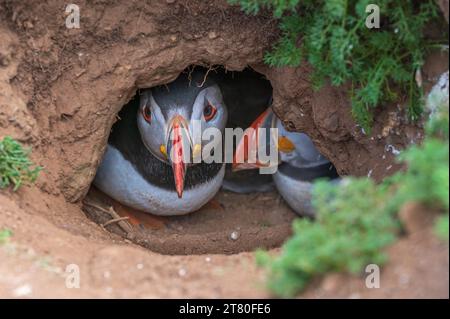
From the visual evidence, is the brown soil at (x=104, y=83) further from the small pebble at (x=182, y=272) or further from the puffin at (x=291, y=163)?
the puffin at (x=291, y=163)

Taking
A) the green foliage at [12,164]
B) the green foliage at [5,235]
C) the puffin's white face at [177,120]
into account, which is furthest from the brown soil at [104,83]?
the puffin's white face at [177,120]

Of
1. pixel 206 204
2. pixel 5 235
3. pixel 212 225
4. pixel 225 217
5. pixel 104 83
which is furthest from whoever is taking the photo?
pixel 206 204

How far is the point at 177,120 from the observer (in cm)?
500

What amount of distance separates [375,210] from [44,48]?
2701 mm

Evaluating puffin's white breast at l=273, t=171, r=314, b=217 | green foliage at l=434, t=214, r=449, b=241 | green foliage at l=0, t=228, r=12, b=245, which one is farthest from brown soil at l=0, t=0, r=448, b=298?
green foliage at l=434, t=214, r=449, b=241

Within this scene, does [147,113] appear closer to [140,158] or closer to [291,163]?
[140,158]

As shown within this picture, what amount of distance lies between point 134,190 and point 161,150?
43cm

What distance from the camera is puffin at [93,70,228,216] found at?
5.13 metres

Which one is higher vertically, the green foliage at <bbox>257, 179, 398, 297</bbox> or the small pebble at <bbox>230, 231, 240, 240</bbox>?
the small pebble at <bbox>230, 231, 240, 240</bbox>

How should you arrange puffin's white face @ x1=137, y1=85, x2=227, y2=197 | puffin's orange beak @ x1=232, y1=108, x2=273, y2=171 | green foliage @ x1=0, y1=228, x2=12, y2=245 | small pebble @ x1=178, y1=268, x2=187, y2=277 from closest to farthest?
small pebble @ x1=178, y1=268, x2=187, y2=277 < green foliage @ x1=0, y1=228, x2=12, y2=245 < puffin's white face @ x1=137, y1=85, x2=227, y2=197 < puffin's orange beak @ x1=232, y1=108, x2=273, y2=171

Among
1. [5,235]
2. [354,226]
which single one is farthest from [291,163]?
[354,226]

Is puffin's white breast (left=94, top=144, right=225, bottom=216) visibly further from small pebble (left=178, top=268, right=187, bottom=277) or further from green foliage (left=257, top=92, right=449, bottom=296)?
green foliage (left=257, top=92, right=449, bottom=296)
